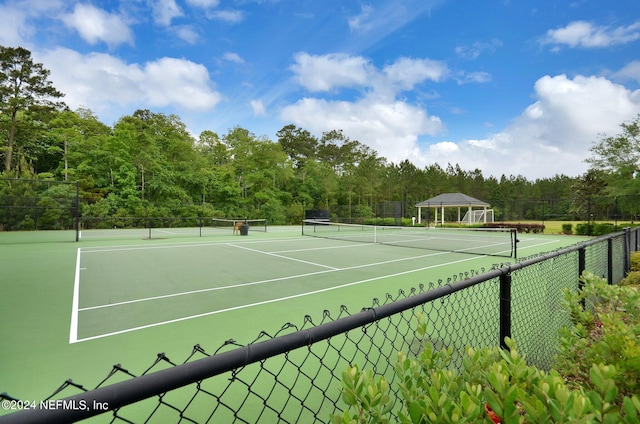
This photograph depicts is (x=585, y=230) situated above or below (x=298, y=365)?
above

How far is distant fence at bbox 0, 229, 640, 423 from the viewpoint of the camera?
2.67 ft

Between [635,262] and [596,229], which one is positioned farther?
[596,229]

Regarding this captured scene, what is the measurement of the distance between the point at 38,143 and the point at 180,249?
31.2 m

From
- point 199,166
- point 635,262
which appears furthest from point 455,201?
point 199,166

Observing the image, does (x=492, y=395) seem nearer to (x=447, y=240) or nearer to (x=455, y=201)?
(x=447, y=240)

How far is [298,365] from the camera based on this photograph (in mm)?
3332

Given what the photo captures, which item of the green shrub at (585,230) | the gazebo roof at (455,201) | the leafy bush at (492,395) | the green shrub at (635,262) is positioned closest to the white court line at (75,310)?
the leafy bush at (492,395)

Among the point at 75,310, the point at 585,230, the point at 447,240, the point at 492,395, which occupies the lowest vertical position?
the point at 75,310

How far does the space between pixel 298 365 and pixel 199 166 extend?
128ft

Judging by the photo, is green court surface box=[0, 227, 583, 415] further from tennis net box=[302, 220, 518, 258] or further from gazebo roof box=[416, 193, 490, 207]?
gazebo roof box=[416, 193, 490, 207]

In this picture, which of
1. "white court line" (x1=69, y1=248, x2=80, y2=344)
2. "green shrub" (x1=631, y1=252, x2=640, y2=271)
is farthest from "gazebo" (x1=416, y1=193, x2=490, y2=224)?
"white court line" (x1=69, y1=248, x2=80, y2=344)

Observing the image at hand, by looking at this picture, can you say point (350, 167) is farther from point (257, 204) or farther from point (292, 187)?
point (257, 204)

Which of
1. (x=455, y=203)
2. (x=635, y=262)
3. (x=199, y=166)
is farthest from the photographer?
(x=199, y=166)

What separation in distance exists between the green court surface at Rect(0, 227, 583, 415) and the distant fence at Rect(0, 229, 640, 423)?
0.40m
